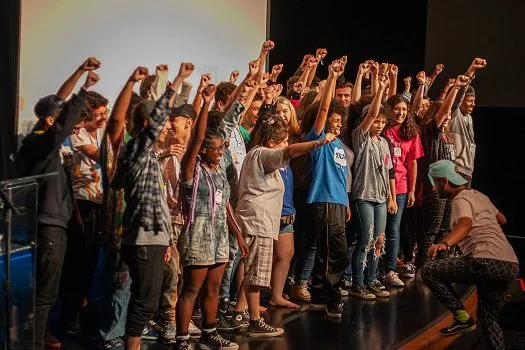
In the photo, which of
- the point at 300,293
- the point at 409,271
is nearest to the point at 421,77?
the point at 409,271

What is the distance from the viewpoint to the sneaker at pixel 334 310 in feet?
17.3

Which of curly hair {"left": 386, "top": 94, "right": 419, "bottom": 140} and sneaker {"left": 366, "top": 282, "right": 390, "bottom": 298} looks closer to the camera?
sneaker {"left": 366, "top": 282, "right": 390, "bottom": 298}

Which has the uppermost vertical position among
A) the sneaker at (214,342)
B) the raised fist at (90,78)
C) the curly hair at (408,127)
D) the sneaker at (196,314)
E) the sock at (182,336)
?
the raised fist at (90,78)

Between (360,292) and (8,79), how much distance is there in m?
2.49

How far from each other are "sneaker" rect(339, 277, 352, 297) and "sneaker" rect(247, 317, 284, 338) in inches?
41.5

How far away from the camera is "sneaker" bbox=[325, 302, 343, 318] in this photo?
5.28 metres

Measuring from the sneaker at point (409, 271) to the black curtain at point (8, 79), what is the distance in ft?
9.47

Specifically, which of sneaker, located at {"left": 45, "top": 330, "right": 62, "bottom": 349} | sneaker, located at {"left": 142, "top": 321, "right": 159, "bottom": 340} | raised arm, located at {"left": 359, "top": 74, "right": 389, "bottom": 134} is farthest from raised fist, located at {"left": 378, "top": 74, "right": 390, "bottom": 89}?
sneaker, located at {"left": 45, "top": 330, "right": 62, "bottom": 349}

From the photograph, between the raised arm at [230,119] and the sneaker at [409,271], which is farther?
the sneaker at [409,271]

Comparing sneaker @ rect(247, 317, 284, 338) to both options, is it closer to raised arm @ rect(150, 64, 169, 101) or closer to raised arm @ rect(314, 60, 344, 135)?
raised arm @ rect(314, 60, 344, 135)

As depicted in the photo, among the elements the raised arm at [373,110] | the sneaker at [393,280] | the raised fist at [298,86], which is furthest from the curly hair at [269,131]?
the sneaker at [393,280]

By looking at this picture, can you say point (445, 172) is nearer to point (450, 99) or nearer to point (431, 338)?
point (431, 338)

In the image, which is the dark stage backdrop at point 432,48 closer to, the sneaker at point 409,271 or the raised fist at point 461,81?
the raised fist at point 461,81

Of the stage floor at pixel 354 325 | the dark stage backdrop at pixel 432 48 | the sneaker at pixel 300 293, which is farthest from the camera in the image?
the dark stage backdrop at pixel 432 48
